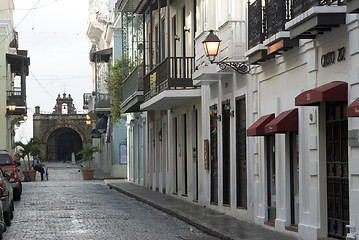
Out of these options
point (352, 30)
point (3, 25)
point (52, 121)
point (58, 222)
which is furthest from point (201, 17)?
point (52, 121)

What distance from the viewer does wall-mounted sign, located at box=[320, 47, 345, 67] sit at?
12518 mm

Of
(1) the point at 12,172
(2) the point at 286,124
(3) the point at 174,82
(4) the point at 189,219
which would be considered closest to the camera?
(2) the point at 286,124

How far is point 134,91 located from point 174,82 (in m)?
7.10

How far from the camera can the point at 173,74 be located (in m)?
24.5

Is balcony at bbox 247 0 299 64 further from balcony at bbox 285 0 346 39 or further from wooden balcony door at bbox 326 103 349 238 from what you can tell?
wooden balcony door at bbox 326 103 349 238

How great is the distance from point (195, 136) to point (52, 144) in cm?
6546

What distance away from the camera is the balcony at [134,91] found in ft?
98.6

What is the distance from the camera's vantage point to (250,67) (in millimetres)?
18281

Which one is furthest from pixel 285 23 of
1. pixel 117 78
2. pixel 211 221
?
pixel 117 78

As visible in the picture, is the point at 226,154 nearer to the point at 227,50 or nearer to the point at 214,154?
the point at 214,154

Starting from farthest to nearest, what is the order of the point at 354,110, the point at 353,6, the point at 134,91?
the point at 134,91 → the point at 354,110 → the point at 353,6

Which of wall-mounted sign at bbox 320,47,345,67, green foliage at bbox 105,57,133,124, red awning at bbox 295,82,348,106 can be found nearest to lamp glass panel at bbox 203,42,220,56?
wall-mounted sign at bbox 320,47,345,67

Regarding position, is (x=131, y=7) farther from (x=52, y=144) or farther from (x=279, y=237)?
(x=52, y=144)

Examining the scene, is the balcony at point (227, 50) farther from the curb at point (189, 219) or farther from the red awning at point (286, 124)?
A: the red awning at point (286, 124)
